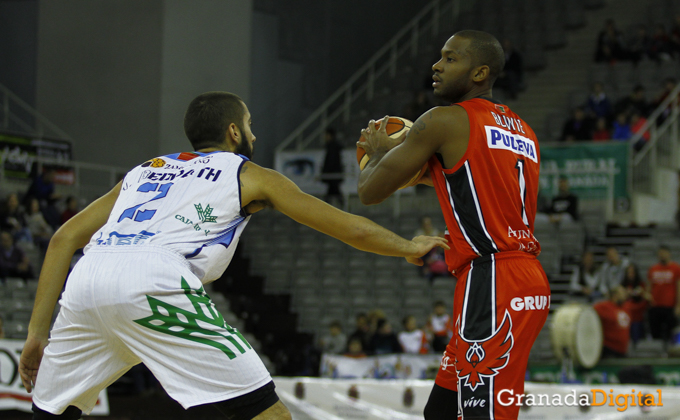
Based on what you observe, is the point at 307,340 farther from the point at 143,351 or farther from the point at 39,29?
the point at 143,351

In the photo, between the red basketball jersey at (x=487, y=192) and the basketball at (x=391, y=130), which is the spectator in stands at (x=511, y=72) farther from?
the red basketball jersey at (x=487, y=192)

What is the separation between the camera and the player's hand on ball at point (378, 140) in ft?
11.6

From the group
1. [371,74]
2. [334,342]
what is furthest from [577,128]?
[334,342]

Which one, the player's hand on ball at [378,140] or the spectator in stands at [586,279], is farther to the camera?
the spectator in stands at [586,279]

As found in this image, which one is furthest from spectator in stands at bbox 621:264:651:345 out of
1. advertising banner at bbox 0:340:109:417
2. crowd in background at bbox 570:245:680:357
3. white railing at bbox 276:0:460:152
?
white railing at bbox 276:0:460:152

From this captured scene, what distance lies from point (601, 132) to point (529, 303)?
1313 centimetres

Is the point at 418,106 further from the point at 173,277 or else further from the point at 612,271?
the point at 173,277

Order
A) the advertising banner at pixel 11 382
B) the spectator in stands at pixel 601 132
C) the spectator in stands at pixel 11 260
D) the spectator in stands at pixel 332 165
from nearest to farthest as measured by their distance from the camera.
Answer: the advertising banner at pixel 11 382 → the spectator in stands at pixel 11 260 → the spectator in stands at pixel 601 132 → the spectator in stands at pixel 332 165

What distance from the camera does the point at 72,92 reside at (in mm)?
17031

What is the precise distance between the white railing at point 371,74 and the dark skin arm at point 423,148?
14.5 meters

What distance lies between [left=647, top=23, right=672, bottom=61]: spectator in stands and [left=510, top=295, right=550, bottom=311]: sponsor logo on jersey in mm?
15105

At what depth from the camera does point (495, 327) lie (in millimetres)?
3098

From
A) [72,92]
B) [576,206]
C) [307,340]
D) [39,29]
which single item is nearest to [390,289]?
[307,340]

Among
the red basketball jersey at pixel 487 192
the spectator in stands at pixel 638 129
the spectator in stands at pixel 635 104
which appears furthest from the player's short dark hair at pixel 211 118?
the spectator in stands at pixel 635 104
